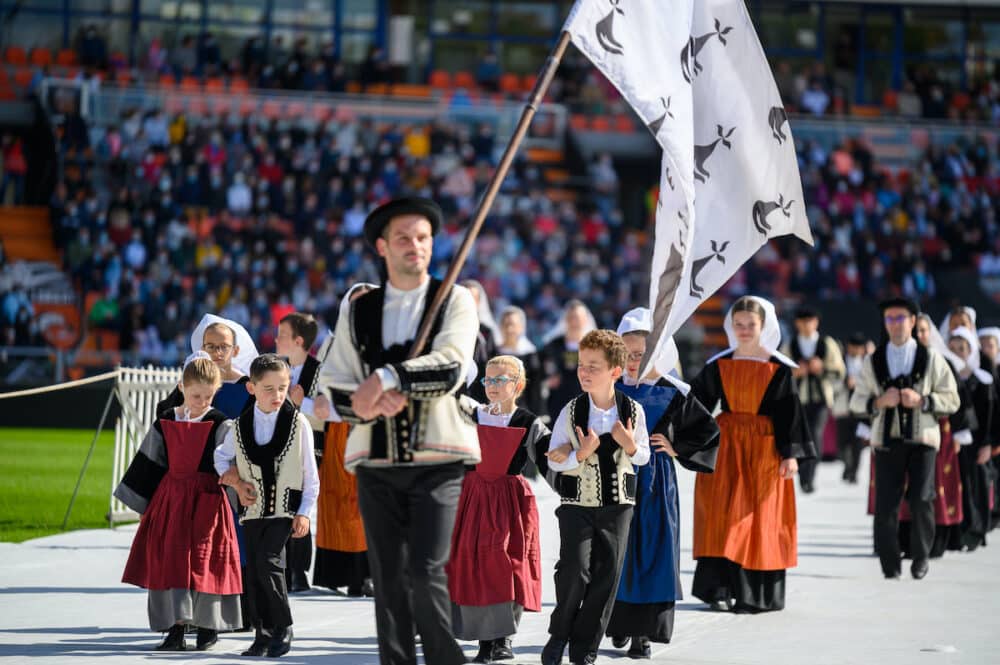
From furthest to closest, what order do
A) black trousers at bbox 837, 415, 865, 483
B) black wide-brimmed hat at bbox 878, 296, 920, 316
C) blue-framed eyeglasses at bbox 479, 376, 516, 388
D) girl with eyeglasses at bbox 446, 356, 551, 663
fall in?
black trousers at bbox 837, 415, 865, 483
black wide-brimmed hat at bbox 878, 296, 920, 316
blue-framed eyeglasses at bbox 479, 376, 516, 388
girl with eyeglasses at bbox 446, 356, 551, 663

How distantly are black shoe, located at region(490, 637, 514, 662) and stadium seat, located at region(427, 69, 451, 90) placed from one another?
3048 centimetres

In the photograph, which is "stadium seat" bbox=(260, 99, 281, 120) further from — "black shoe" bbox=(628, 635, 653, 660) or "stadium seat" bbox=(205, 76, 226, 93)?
"black shoe" bbox=(628, 635, 653, 660)

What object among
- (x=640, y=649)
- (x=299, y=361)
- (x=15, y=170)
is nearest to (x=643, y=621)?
(x=640, y=649)

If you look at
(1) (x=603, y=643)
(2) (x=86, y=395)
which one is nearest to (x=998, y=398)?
(1) (x=603, y=643)

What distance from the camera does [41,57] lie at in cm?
3544

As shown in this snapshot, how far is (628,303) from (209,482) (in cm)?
2055

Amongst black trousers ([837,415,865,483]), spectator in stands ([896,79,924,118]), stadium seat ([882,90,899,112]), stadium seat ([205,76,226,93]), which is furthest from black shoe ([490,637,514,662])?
stadium seat ([882,90,899,112])

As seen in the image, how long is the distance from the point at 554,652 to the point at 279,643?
125 centimetres

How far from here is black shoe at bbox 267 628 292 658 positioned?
24.8 ft

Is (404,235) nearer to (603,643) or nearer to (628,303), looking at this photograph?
(603,643)

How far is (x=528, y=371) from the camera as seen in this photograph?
17.1 meters

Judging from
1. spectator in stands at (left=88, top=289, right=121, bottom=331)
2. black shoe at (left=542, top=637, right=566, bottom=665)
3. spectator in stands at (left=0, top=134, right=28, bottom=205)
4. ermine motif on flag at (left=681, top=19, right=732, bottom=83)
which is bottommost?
black shoe at (left=542, top=637, right=566, bottom=665)

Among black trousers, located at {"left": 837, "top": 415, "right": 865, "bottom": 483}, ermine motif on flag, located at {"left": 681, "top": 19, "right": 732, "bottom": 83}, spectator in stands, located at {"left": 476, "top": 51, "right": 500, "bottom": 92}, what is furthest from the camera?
spectator in stands, located at {"left": 476, "top": 51, "right": 500, "bottom": 92}

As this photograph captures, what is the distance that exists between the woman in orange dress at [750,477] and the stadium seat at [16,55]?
27786 millimetres
